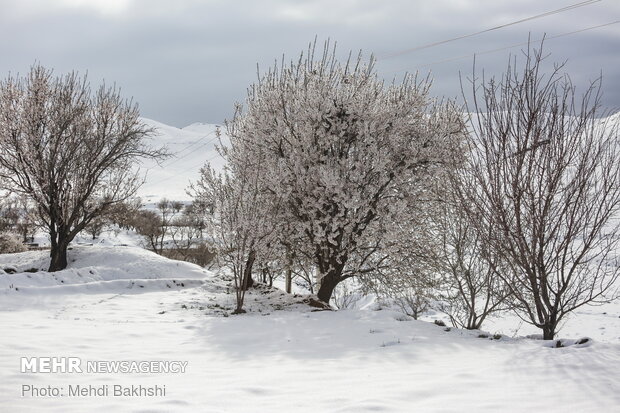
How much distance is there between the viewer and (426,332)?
30.3ft

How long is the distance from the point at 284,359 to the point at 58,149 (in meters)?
17.1

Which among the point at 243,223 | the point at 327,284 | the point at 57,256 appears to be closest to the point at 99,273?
the point at 57,256

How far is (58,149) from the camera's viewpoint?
20.0m

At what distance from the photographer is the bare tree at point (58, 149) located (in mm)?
19594

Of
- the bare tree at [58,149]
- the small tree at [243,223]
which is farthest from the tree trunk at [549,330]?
the bare tree at [58,149]

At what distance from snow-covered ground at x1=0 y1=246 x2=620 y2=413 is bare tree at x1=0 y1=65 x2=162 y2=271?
20.7 ft

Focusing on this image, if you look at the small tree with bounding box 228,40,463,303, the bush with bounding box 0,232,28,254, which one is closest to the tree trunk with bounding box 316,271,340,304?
the small tree with bounding box 228,40,463,303

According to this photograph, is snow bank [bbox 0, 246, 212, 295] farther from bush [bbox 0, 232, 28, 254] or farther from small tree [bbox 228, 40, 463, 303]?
bush [bbox 0, 232, 28, 254]

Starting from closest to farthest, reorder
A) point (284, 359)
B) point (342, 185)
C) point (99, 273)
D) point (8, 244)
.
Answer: point (284, 359) < point (342, 185) < point (99, 273) < point (8, 244)

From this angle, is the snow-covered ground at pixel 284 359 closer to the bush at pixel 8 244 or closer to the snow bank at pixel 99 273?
the snow bank at pixel 99 273

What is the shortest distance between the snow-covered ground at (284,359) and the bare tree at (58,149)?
6.29m

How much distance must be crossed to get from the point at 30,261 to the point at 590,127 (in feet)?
74.0

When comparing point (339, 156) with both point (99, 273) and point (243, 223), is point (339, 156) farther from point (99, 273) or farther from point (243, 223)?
point (99, 273)

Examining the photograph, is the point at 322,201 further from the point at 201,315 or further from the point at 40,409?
the point at 40,409
